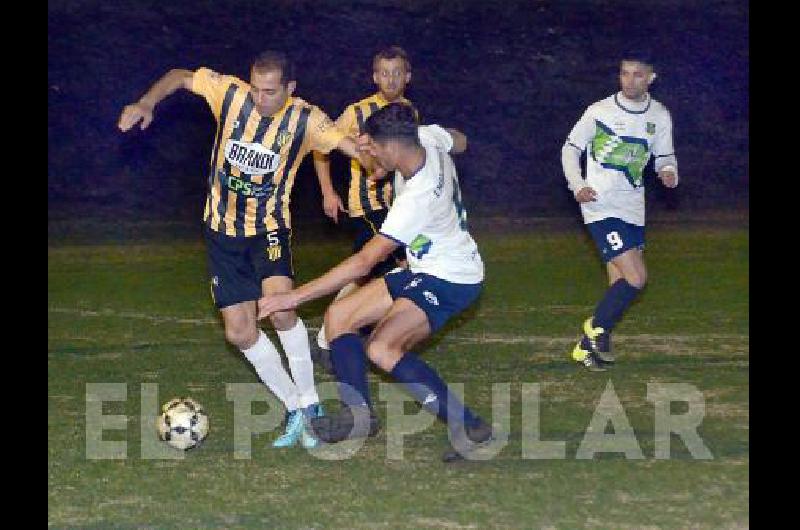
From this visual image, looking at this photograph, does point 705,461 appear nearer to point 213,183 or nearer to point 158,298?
point 213,183

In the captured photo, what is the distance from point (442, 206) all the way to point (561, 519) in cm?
183

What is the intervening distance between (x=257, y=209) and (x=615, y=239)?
107 inches

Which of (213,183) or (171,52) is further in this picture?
(171,52)

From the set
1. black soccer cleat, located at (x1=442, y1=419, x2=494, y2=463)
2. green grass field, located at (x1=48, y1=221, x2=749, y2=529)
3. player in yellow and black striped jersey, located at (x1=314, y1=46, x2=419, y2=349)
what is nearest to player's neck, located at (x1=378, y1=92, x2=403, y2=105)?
player in yellow and black striped jersey, located at (x1=314, y1=46, x2=419, y2=349)

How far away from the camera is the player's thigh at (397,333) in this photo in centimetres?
695

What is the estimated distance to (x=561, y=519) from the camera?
19.4ft

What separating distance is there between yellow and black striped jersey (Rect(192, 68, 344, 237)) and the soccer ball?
1.08 metres

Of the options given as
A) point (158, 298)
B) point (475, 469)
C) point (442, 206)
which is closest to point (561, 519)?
point (475, 469)

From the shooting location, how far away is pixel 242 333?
25.0ft

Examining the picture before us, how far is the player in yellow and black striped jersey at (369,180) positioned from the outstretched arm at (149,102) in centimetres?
152

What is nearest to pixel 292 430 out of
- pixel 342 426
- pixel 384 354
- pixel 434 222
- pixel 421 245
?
pixel 342 426

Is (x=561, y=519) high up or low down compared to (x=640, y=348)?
down

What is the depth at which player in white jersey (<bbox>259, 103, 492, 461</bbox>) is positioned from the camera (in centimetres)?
689
